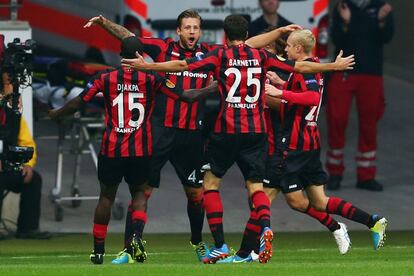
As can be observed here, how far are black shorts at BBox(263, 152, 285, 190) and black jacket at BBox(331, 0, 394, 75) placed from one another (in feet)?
17.9

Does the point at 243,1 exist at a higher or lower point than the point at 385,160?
higher

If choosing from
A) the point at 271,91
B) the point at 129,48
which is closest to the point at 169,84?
the point at 129,48

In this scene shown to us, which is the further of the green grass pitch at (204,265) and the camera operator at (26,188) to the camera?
the camera operator at (26,188)

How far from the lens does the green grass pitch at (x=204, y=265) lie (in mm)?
14273

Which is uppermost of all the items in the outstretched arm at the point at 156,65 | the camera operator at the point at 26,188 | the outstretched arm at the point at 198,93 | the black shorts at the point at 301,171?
the outstretched arm at the point at 156,65

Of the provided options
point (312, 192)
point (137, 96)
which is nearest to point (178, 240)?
point (312, 192)

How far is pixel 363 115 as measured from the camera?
22250 mm

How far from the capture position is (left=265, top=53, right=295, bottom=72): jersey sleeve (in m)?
15.5

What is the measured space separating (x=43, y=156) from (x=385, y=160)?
414 centimetres

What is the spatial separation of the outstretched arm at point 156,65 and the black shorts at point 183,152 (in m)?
1.44

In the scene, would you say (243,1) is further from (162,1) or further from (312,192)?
(312,192)

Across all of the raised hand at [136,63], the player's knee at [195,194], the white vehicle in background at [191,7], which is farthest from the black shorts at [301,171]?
the white vehicle in background at [191,7]

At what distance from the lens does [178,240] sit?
65.0 feet

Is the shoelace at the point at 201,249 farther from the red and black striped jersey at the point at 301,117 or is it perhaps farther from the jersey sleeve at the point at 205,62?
the jersey sleeve at the point at 205,62
